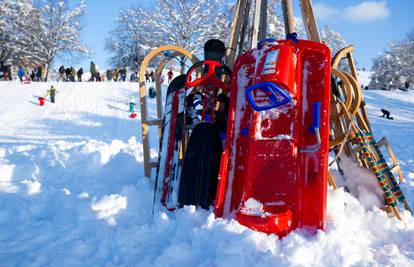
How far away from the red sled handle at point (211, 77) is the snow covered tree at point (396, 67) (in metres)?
40.9

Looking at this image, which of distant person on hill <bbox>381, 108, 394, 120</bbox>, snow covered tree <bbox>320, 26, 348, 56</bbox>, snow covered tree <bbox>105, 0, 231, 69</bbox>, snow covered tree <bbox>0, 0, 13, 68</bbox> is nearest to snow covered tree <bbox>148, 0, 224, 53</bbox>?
snow covered tree <bbox>105, 0, 231, 69</bbox>

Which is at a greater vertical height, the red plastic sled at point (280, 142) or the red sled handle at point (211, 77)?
the red sled handle at point (211, 77)

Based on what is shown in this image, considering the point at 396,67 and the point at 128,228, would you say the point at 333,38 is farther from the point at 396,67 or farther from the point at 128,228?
the point at 128,228

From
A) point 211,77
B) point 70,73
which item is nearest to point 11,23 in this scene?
point 70,73

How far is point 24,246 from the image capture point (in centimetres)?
267

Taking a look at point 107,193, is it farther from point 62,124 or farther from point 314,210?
point 62,124

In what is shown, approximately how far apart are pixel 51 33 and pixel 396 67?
38.5m

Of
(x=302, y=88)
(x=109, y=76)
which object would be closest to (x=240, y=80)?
(x=302, y=88)

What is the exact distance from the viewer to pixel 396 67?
40844 mm

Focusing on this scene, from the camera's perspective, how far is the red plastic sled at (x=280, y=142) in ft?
9.29

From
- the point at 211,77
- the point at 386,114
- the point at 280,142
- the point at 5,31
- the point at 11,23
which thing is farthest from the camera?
the point at 11,23

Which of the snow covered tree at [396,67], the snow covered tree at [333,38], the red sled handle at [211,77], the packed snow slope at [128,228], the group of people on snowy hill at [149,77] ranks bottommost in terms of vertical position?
the packed snow slope at [128,228]

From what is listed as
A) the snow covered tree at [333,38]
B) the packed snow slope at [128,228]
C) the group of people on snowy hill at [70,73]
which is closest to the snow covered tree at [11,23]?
the group of people on snowy hill at [70,73]

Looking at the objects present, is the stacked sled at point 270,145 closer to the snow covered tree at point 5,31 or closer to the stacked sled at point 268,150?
the stacked sled at point 268,150
